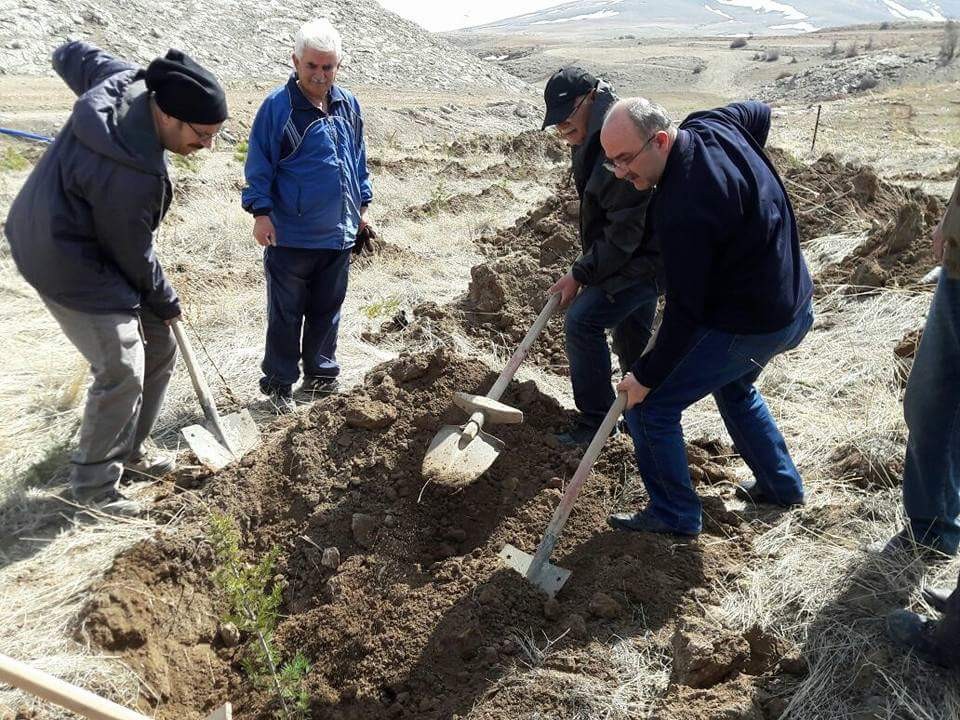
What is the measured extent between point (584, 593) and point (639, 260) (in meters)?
1.56

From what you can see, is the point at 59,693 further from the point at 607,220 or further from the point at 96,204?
the point at 607,220

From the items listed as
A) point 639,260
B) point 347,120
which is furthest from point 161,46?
point 639,260

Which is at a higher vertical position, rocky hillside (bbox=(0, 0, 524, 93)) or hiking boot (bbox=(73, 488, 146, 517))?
hiking boot (bbox=(73, 488, 146, 517))

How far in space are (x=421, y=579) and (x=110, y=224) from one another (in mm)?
2008

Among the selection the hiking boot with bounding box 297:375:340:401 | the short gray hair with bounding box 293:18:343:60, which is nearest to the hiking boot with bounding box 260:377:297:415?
the hiking boot with bounding box 297:375:340:401

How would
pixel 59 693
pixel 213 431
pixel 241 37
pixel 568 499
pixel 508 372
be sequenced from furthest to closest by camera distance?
pixel 241 37 < pixel 213 431 < pixel 508 372 < pixel 568 499 < pixel 59 693

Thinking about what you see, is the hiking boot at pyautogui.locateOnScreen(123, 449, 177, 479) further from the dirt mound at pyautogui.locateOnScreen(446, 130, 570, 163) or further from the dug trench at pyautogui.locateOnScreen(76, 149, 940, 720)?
the dirt mound at pyautogui.locateOnScreen(446, 130, 570, 163)

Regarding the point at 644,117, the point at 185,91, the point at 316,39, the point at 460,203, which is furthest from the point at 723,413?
the point at 460,203

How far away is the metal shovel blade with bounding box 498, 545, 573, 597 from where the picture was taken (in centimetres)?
326

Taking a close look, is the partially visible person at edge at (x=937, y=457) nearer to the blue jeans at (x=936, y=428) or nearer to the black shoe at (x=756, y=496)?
the blue jeans at (x=936, y=428)

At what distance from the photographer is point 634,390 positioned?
3.14 m

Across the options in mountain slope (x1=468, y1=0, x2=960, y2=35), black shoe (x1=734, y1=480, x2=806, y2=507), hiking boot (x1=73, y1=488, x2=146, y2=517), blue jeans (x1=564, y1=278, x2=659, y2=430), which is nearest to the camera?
black shoe (x1=734, y1=480, x2=806, y2=507)

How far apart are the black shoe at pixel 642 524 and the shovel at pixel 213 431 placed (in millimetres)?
2003

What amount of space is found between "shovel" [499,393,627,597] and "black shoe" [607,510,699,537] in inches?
12.3
